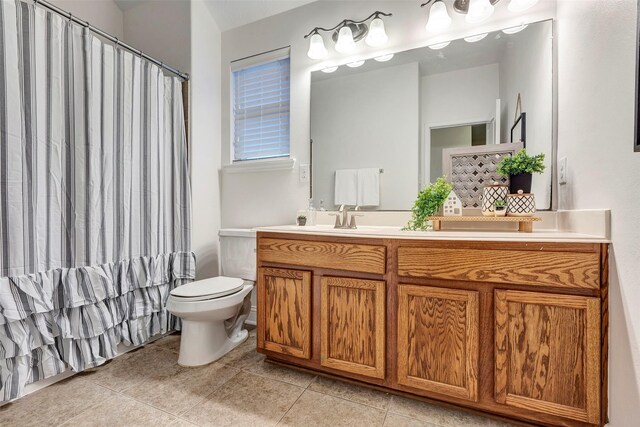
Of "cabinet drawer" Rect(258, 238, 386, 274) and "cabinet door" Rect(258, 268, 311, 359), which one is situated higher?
"cabinet drawer" Rect(258, 238, 386, 274)

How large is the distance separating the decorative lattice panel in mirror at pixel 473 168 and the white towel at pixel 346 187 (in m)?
0.58

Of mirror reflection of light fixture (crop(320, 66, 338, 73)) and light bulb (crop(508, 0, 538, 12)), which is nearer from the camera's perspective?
light bulb (crop(508, 0, 538, 12))

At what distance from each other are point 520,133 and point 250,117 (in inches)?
76.5

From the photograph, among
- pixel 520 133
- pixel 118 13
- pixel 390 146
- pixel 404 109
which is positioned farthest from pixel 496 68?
pixel 118 13

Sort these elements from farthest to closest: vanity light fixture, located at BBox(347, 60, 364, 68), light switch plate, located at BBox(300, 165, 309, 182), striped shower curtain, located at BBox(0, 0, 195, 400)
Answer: light switch plate, located at BBox(300, 165, 309, 182), vanity light fixture, located at BBox(347, 60, 364, 68), striped shower curtain, located at BBox(0, 0, 195, 400)

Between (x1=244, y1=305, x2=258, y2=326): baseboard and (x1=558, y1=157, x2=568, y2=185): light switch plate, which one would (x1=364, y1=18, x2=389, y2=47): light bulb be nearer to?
(x1=558, y1=157, x2=568, y2=185): light switch plate

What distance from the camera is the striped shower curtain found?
1.28 meters

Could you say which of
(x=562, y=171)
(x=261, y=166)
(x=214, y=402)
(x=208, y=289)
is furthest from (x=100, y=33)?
(x=562, y=171)

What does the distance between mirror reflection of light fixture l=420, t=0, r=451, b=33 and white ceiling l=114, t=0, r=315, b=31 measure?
0.94 m

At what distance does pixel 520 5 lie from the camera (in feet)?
4.91

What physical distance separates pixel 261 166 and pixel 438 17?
153 cm

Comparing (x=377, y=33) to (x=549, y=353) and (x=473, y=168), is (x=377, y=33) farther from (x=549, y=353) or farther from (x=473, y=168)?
(x=549, y=353)

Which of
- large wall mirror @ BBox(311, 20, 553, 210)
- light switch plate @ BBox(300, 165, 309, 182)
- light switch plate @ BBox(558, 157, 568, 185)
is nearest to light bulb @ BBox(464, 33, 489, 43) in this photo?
large wall mirror @ BBox(311, 20, 553, 210)

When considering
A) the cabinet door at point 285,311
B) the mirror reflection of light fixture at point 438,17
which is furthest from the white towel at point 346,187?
the mirror reflection of light fixture at point 438,17
